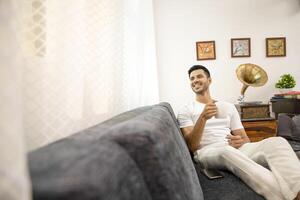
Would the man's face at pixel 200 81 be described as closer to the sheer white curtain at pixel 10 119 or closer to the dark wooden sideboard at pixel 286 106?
the dark wooden sideboard at pixel 286 106

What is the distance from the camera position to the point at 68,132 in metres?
0.71

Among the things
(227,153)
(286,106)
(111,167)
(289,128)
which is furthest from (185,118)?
(286,106)

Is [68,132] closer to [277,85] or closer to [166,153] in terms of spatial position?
[166,153]

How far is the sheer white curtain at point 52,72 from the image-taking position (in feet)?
0.94

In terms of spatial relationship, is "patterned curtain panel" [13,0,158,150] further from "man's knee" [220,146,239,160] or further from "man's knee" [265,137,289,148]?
"man's knee" [265,137,289,148]

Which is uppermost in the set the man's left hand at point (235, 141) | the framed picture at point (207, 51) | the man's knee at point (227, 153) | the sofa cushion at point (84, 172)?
the framed picture at point (207, 51)

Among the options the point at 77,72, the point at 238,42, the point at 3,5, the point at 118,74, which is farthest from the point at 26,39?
the point at 238,42

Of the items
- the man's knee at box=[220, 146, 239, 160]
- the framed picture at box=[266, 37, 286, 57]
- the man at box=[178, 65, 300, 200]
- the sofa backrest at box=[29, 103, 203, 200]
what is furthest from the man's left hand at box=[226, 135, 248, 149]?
the framed picture at box=[266, 37, 286, 57]

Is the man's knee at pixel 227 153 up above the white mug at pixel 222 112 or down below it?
below

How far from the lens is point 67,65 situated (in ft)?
2.33

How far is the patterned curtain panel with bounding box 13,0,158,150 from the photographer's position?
61 centimetres

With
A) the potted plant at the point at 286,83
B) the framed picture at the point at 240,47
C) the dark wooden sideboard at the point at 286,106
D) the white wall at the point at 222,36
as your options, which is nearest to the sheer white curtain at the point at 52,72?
the white wall at the point at 222,36

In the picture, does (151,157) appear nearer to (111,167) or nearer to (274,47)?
(111,167)

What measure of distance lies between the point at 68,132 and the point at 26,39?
0.93 feet
